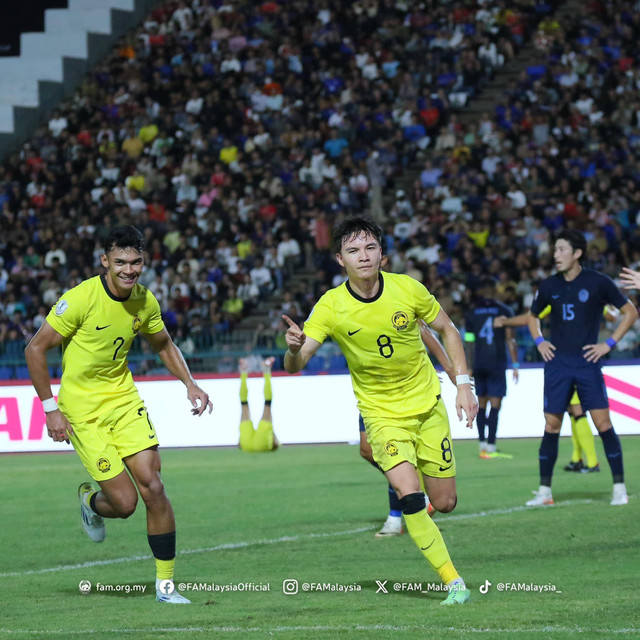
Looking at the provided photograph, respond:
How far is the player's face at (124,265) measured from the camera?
7.98 metres

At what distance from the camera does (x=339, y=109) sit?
29672 millimetres

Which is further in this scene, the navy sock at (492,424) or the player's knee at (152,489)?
the navy sock at (492,424)

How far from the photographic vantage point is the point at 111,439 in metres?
8.20

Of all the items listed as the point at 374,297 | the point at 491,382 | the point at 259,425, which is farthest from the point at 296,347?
the point at 259,425

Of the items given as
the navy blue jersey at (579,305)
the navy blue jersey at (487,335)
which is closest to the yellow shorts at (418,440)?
the navy blue jersey at (579,305)

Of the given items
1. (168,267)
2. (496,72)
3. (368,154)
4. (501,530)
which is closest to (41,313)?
(168,267)

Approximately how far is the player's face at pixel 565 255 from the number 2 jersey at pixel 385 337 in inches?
169

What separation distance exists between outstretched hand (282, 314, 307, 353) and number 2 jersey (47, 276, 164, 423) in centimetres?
134

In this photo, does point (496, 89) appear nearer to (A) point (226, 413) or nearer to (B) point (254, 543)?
(A) point (226, 413)

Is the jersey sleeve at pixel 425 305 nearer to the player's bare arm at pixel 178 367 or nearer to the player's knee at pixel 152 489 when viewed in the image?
the player's bare arm at pixel 178 367

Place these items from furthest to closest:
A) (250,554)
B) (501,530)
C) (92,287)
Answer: (501,530) → (250,554) → (92,287)

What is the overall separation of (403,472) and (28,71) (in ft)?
105

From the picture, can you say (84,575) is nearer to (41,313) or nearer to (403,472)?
(403,472)

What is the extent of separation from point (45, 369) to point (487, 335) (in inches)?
439
